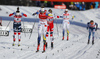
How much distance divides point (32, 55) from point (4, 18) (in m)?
19.0

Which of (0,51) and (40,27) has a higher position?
(40,27)

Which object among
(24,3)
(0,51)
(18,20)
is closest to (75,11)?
(24,3)

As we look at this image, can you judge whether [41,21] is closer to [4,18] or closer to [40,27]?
[40,27]

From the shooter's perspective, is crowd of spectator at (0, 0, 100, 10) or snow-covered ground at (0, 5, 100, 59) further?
crowd of spectator at (0, 0, 100, 10)

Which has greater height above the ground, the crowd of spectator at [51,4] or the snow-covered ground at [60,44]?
the crowd of spectator at [51,4]

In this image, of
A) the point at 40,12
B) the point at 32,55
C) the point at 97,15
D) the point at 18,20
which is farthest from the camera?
the point at 97,15

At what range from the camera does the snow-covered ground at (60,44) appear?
10438 millimetres

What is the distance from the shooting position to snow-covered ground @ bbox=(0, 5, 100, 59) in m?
10.4

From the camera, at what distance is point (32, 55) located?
10.2 meters

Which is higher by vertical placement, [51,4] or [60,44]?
[51,4]

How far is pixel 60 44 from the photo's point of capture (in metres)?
14.2

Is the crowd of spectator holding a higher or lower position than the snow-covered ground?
higher

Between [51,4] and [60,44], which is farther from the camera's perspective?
[51,4]

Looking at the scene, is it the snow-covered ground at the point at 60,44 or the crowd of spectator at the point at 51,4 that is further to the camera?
the crowd of spectator at the point at 51,4
